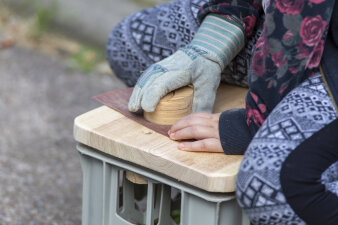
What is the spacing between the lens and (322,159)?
93cm

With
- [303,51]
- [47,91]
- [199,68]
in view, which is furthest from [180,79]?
[47,91]

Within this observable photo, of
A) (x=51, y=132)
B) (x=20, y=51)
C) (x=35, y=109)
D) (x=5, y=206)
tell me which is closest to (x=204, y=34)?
(x=5, y=206)

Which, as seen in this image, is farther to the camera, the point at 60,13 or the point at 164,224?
the point at 60,13

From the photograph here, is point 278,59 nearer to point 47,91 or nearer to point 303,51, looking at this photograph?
point 303,51

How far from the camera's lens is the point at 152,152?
1048 millimetres

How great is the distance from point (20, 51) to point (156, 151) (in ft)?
5.99

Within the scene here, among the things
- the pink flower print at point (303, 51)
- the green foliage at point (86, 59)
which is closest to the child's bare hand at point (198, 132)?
the pink flower print at point (303, 51)

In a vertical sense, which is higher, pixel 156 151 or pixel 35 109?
pixel 156 151

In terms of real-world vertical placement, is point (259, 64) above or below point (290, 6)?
below

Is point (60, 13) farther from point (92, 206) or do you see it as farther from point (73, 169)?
point (92, 206)

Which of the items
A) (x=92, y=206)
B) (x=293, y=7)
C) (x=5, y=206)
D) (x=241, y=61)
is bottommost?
(x=5, y=206)

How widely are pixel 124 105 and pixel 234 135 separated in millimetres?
298

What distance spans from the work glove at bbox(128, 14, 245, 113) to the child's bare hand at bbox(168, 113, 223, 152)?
74 mm

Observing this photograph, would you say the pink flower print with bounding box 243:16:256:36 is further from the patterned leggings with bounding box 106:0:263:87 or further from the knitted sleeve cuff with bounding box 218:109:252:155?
the knitted sleeve cuff with bounding box 218:109:252:155
